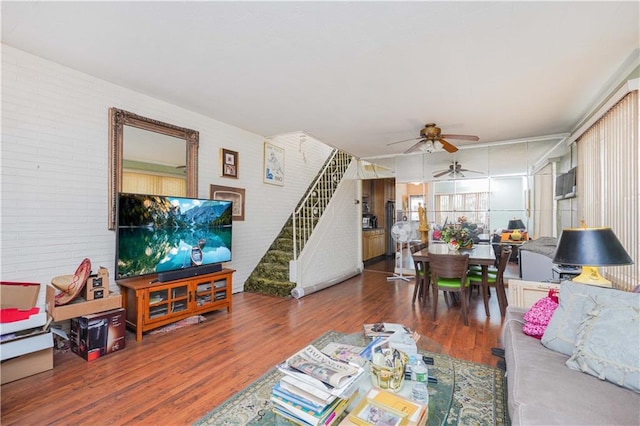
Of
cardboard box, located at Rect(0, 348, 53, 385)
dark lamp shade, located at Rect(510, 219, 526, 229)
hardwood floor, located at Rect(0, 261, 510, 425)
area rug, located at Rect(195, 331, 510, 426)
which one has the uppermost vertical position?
dark lamp shade, located at Rect(510, 219, 526, 229)

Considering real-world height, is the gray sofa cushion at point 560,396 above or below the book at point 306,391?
below

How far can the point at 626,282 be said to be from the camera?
266cm

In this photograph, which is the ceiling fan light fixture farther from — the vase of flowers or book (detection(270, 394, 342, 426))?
book (detection(270, 394, 342, 426))

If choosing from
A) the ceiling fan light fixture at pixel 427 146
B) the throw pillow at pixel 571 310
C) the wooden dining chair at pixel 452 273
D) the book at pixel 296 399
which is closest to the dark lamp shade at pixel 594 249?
the throw pillow at pixel 571 310

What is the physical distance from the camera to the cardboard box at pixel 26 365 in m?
2.09

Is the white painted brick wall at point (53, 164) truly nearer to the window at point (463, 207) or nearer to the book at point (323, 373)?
the book at point (323, 373)

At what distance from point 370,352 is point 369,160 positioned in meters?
5.45

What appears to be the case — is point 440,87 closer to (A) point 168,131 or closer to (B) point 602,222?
(B) point 602,222

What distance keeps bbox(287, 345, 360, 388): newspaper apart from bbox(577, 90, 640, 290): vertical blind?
2867 mm

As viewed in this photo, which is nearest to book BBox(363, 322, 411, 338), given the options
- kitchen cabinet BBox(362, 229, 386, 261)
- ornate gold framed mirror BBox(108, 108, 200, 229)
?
ornate gold framed mirror BBox(108, 108, 200, 229)

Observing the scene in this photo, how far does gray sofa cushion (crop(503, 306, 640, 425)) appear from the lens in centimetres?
117

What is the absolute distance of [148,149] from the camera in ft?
11.3

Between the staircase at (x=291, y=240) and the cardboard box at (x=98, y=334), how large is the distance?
2.20 meters

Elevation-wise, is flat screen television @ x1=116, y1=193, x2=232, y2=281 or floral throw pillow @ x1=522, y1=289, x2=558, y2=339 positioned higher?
flat screen television @ x1=116, y1=193, x2=232, y2=281
